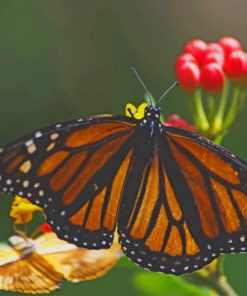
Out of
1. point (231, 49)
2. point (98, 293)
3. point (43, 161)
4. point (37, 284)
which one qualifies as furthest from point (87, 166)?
point (98, 293)

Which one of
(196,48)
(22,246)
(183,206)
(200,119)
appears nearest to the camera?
(183,206)

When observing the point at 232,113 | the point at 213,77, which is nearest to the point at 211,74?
the point at 213,77

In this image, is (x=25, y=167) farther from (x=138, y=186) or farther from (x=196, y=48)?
(x=196, y=48)

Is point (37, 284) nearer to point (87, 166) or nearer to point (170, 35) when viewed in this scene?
point (87, 166)

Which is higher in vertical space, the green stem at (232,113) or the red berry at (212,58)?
the red berry at (212,58)

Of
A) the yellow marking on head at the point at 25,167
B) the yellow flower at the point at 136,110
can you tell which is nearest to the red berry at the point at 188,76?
the yellow flower at the point at 136,110

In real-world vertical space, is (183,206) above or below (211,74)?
below

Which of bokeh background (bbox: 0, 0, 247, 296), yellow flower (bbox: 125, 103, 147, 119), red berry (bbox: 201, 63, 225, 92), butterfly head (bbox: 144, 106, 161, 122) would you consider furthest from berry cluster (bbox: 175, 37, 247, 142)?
bokeh background (bbox: 0, 0, 247, 296)

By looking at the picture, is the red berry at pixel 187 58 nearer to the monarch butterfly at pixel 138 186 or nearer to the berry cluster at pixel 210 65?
the berry cluster at pixel 210 65
